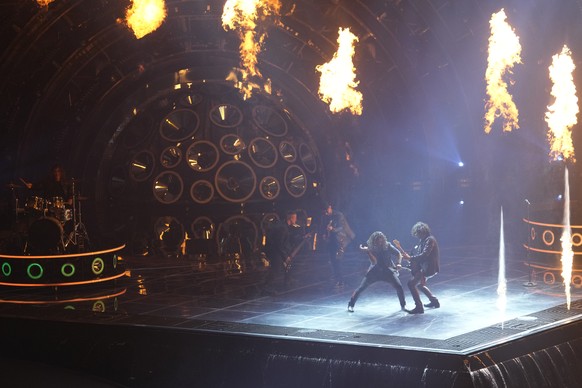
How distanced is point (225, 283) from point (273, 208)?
7297 mm

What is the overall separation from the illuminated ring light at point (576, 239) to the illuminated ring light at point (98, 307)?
1086 centimetres

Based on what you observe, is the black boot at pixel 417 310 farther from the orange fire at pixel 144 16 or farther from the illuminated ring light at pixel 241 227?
the orange fire at pixel 144 16

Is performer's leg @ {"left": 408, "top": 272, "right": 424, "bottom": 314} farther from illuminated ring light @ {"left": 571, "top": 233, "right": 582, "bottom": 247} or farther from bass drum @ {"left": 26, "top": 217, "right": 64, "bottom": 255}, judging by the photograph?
bass drum @ {"left": 26, "top": 217, "right": 64, "bottom": 255}

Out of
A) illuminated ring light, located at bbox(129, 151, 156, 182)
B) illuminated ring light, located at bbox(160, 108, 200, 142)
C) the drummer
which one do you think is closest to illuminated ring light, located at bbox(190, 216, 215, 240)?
illuminated ring light, located at bbox(129, 151, 156, 182)

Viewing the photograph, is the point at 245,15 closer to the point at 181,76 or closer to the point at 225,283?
the point at 181,76

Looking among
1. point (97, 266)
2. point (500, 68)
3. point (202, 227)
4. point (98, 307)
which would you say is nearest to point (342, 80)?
point (500, 68)

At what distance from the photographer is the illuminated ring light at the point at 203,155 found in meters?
23.3

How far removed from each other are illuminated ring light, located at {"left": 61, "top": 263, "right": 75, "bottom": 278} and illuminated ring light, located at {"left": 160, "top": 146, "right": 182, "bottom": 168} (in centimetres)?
752

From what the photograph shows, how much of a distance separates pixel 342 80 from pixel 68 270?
11.0 meters

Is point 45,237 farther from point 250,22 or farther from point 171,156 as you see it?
point 250,22

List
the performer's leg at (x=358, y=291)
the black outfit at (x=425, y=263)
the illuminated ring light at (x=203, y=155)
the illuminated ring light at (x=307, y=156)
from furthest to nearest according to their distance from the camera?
the illuminated ring light at (x=307, y=156) < the illuminated ring light at (x=203, y=155) < the performer's leg at (x=358, y=291) < the black outfit at (x=425, y=263)

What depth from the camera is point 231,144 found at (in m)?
23.6

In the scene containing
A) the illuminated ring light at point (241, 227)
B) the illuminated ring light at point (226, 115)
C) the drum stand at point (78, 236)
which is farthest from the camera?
the illuminated ring light at point (226, 115)

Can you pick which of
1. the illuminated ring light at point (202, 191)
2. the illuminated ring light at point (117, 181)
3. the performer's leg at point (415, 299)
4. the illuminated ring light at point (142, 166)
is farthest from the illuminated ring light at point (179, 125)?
the performer's leg at point (415, 299)
